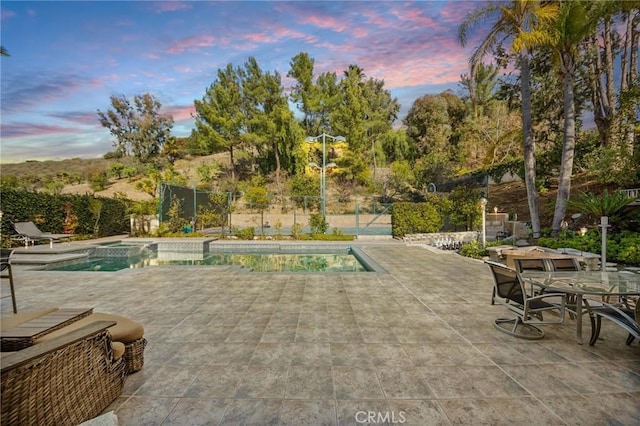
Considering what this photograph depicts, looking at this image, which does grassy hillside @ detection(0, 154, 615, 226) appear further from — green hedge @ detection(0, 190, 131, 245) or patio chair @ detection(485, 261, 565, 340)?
patio chair @ detection(485, 261, 565, 340)

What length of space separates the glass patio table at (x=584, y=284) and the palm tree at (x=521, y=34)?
Answer: 668 centimetres

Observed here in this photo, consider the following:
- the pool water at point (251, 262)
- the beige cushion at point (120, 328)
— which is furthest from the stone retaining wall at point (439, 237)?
the beige cushion at point (120, 328)

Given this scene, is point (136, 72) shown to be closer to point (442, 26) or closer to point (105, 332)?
point (105, 332)

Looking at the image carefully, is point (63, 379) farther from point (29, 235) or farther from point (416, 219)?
point (416, 219)

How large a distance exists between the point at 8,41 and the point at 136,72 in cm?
383

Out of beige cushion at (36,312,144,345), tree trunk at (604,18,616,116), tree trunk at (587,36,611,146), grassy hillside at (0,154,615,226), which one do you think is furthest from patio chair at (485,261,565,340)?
tree trunk at (604,18,616,116)

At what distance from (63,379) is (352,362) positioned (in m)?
2.05

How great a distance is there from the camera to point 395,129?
2917 centimetres

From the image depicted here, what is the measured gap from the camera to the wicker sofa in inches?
61.3

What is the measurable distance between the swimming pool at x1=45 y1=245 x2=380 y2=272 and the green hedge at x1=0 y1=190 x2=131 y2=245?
10.5 ft

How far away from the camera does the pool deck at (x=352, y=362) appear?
207cm

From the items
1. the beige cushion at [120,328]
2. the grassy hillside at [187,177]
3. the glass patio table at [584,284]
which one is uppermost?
the grassy hillside at [187,177]

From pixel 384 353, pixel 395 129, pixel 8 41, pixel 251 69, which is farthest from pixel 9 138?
pixel 395 129

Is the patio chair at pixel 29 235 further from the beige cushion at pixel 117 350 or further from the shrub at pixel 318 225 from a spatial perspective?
the beige cushion at pixel 117 350
